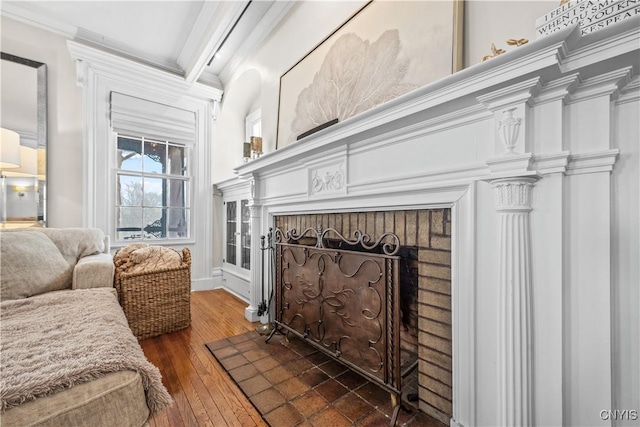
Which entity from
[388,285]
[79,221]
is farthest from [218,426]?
[79,221]

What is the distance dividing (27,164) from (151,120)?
124 centimetres

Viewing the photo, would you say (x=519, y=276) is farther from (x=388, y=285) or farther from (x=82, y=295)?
(x=82, y=295)

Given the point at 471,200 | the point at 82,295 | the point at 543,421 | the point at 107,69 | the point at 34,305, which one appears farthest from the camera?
the point at 107,69

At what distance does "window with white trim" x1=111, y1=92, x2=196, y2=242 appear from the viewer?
10.0ft

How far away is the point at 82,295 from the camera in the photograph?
59.9 inches

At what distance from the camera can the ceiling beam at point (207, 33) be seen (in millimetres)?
2176

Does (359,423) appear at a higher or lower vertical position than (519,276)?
lower

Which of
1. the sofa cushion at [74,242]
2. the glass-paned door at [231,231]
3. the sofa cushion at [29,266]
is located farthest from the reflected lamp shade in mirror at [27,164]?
the glass-paned door at [231,231]

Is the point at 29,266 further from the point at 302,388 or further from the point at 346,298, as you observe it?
the point at 346,298

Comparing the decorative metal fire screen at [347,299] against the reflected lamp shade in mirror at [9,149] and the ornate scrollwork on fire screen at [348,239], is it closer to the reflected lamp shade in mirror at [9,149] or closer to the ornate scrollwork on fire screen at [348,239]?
the ornate scrollwork on fire screen at [348,239]

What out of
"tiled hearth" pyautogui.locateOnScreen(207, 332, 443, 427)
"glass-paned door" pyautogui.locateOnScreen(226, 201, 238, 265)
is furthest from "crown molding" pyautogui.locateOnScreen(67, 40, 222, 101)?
"tiled hearth" pyautogui.locateOnScreen(207, 332, 443, 427)

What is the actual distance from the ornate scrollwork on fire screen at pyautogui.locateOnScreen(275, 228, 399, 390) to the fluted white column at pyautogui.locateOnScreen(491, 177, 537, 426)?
436 millimetres

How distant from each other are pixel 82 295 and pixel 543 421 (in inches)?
91.0

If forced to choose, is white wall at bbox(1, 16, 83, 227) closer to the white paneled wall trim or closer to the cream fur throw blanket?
the cream fur throw blanket
